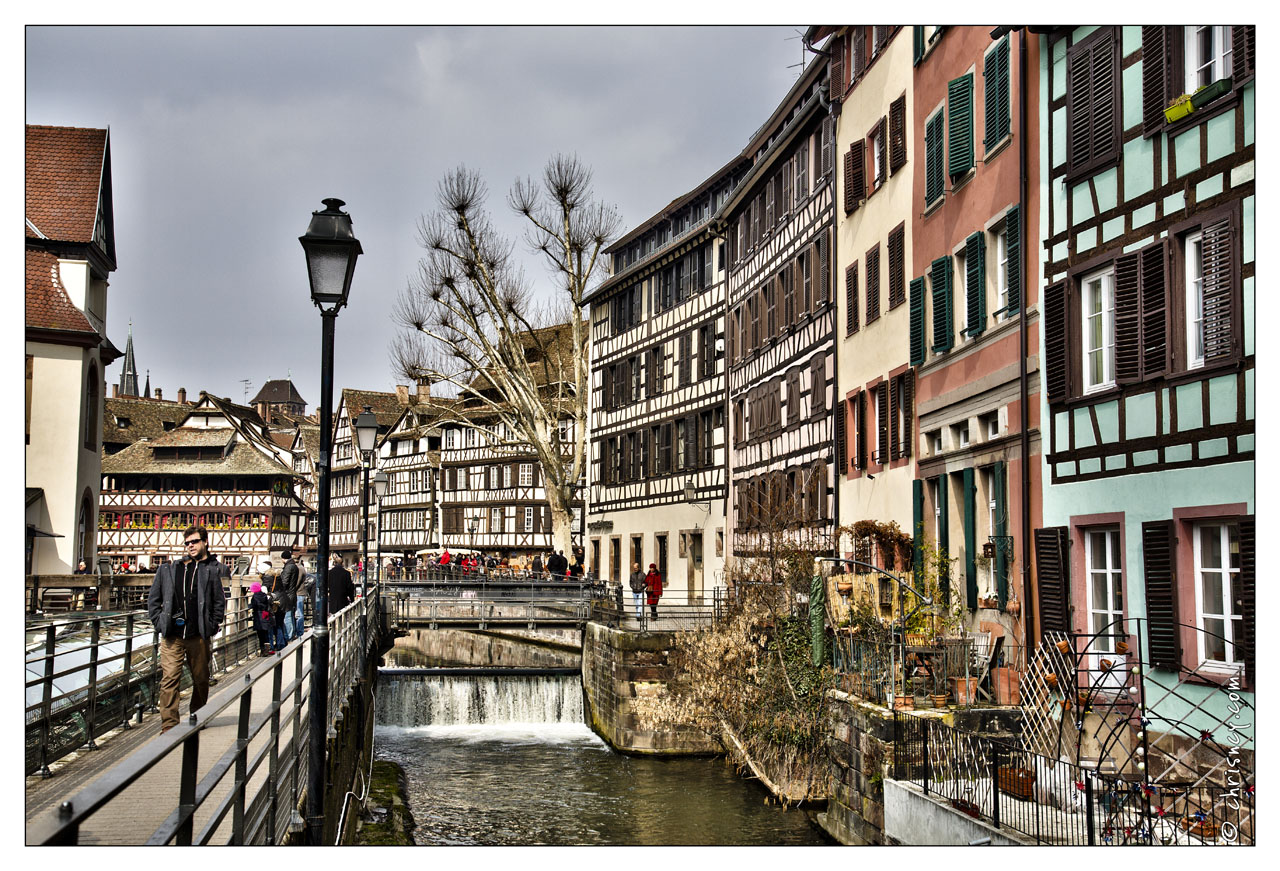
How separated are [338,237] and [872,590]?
482 inches

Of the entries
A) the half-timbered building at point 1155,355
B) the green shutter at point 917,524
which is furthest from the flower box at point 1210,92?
the green shutter at point 917,524

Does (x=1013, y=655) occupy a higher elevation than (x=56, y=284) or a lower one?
lower

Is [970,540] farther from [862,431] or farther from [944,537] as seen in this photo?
[862,431]

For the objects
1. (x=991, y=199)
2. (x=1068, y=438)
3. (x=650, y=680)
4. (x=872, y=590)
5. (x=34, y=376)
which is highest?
(x=991, y=199)

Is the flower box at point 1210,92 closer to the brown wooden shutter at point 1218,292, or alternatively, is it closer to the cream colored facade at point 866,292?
the brown wooden shutter at point 1218,292

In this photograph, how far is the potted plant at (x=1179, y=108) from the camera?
36.9ft

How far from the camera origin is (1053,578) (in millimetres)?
14086

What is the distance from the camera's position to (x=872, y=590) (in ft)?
63.8

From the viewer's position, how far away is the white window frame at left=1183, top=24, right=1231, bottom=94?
10.8m

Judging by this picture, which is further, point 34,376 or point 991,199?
point 34,376

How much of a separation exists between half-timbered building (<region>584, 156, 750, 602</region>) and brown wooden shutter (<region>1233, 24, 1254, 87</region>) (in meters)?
23.0

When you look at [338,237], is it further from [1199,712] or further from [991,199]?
[991,199]
